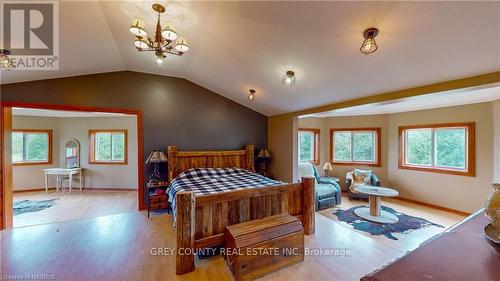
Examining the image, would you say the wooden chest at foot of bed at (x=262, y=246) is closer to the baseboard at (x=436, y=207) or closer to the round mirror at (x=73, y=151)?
the baseboard at (x=436, y=207)

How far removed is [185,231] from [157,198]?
201cm

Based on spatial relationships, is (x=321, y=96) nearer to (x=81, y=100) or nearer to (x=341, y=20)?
(x=341, y=20)

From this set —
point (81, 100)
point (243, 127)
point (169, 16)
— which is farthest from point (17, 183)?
point (169, 16)

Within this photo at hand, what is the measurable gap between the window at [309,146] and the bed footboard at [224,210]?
315cm

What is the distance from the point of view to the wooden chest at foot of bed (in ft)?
6.32

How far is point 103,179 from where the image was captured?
5.62 m

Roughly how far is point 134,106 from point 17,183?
474 centimetres

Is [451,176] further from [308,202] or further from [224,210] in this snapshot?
[224,210]

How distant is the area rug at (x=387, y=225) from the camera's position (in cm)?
313

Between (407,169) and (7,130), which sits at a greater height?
(7,130)

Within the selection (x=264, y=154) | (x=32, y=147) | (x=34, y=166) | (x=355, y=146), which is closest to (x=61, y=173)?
(x=34, y=166)

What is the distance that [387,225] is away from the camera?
336cm

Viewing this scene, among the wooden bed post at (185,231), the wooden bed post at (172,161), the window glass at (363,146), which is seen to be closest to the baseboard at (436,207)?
the window glass at (363,146)

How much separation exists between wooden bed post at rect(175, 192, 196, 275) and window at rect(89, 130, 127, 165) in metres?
4.77
